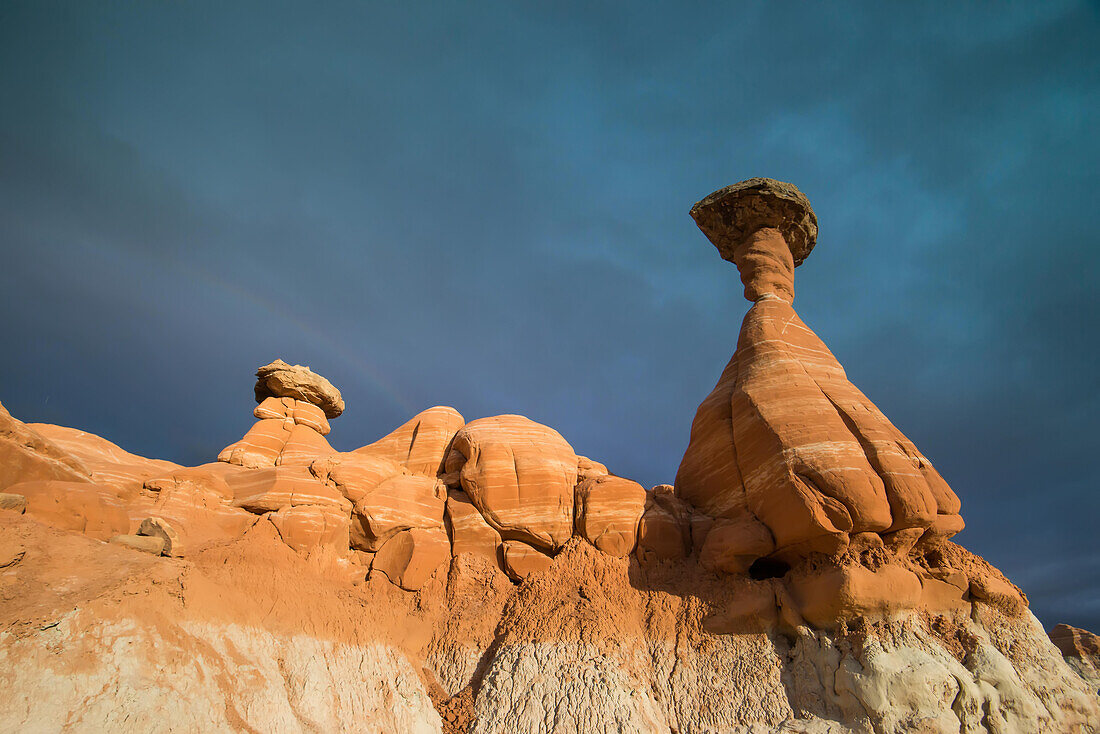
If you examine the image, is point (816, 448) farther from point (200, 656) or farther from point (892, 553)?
point (200, 656)

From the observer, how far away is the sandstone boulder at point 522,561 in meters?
14.7

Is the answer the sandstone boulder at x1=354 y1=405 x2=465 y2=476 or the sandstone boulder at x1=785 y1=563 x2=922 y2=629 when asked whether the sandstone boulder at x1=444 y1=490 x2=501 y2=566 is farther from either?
the sandstone boulder at x1=785 y1=563 x2=922 y2=629

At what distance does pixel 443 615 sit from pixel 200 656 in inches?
222

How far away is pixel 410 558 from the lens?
1417cm

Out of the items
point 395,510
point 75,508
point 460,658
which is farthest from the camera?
point 395,510

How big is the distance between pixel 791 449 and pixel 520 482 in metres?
6.56

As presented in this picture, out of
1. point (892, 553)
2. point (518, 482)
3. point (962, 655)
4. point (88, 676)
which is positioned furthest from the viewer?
point (518, 482)

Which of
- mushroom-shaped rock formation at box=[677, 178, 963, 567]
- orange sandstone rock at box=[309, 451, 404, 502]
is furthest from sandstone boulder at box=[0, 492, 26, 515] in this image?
mushroom-shaped rock formation at box=[677, 178, 963, 567]

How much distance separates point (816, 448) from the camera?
518 inches

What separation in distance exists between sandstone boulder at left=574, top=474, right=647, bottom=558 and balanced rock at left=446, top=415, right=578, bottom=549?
1.21ft

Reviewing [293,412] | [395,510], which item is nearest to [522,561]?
[395,510]

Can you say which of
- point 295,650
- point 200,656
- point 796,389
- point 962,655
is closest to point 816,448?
point 796,389

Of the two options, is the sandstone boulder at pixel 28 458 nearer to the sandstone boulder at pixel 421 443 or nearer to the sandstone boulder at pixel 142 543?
the sandstone boulder at pixel 142 543

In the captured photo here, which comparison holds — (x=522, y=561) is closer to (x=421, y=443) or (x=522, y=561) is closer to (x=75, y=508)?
(x=421, y=443)
